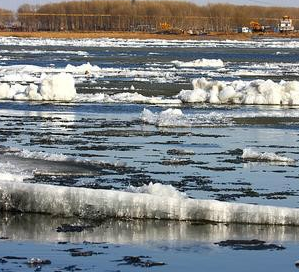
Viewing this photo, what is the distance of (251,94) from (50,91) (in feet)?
19.3

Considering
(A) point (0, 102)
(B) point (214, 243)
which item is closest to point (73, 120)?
(A) point (0, 102)

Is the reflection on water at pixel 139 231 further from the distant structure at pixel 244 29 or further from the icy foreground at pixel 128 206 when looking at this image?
the distant structure at pixel 244 29

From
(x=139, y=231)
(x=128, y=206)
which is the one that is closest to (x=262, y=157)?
(x=128, y=206)

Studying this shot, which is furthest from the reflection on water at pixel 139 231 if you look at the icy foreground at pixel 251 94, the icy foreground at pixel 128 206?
the icy foreground at pixel 251 94

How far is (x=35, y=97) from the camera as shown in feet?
95.5

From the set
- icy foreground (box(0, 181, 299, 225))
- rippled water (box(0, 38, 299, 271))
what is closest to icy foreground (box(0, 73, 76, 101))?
rippled water (box(0, 38, 299, 271))

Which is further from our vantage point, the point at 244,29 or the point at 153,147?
the point at 244,29

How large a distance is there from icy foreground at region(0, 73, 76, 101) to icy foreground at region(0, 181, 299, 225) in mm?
17361

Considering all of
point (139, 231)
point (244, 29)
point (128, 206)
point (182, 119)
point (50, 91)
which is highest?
point (244, 29)

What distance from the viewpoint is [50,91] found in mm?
29172

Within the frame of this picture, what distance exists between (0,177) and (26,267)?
148 inches

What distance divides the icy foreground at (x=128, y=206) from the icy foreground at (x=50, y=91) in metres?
17.4

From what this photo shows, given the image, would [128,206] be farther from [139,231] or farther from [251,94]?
[251,94]

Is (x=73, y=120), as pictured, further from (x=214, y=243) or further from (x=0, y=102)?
(x=214, y=243)
